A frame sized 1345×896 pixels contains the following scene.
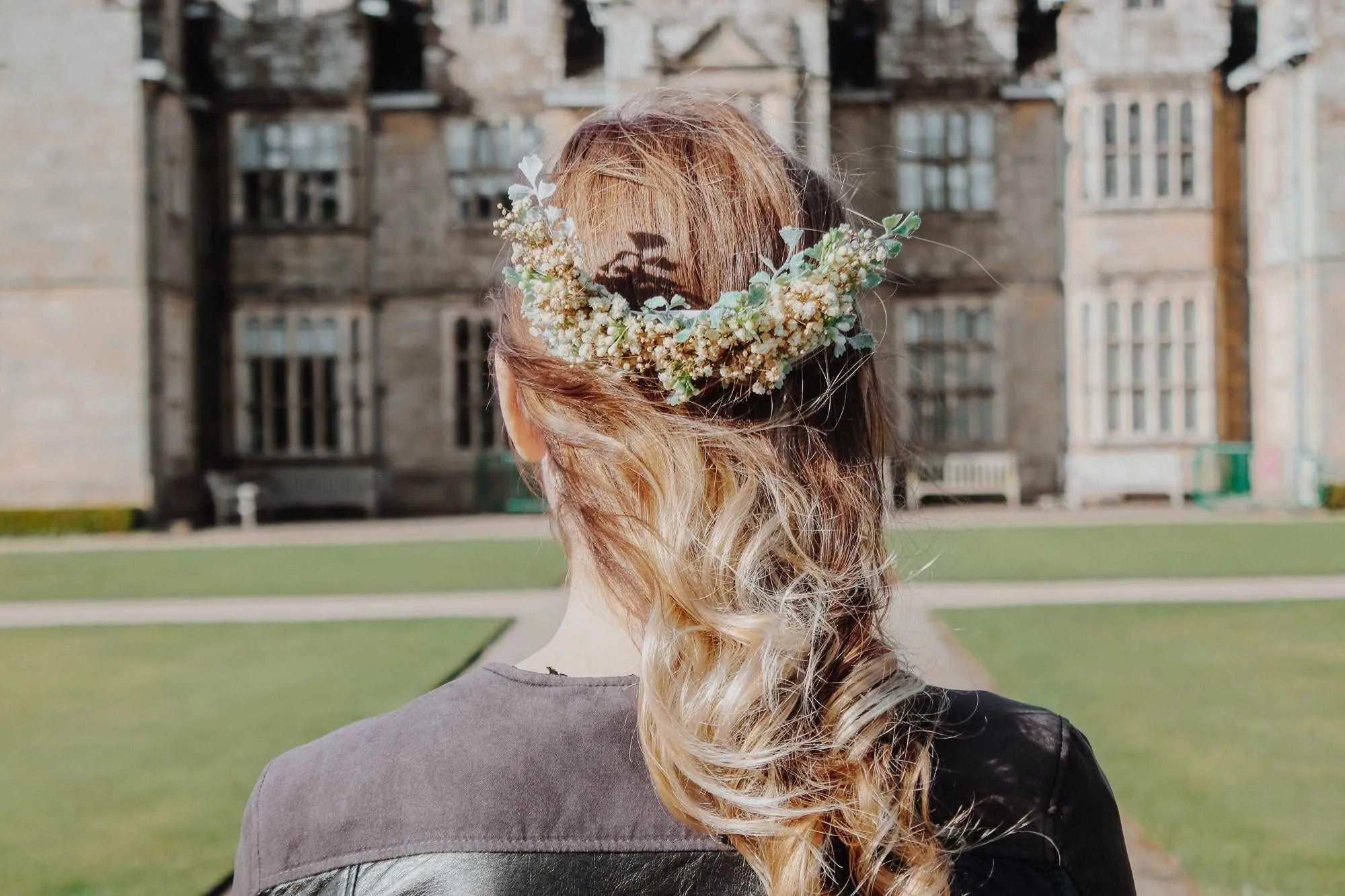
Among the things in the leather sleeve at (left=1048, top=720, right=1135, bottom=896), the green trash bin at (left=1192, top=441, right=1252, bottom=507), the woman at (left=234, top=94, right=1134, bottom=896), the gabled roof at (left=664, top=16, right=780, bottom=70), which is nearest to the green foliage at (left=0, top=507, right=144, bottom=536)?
the gabled roof at (left=664, top=16, right=780, bottom=70)

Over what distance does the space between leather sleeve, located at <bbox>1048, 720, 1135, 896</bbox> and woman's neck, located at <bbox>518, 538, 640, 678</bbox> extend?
49cm

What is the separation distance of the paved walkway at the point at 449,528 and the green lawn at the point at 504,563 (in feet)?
2.04

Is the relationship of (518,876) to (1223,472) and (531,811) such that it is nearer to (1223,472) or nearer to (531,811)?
(531,811)

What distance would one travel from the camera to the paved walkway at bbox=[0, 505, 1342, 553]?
15766mm

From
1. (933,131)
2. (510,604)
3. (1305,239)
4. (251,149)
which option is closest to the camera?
(510,604)

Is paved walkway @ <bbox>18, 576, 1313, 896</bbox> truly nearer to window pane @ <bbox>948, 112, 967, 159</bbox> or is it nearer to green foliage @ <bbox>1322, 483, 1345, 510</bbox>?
green foliage @ <bbox>1322, 483, 1345, 510</bbox>

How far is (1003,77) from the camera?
2028cm

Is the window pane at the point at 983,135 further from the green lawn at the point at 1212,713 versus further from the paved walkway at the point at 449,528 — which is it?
the green lawn at the point at 1212,713

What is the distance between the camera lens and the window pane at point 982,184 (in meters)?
20.3

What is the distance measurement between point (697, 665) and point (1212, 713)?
531 cm

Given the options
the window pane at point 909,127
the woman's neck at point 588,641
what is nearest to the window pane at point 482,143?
the window pane at point 909,127

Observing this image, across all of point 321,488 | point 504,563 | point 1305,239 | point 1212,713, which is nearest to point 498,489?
point 321,488

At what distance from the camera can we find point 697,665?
135 centimetres

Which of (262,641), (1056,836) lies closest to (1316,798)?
(1056,836)
